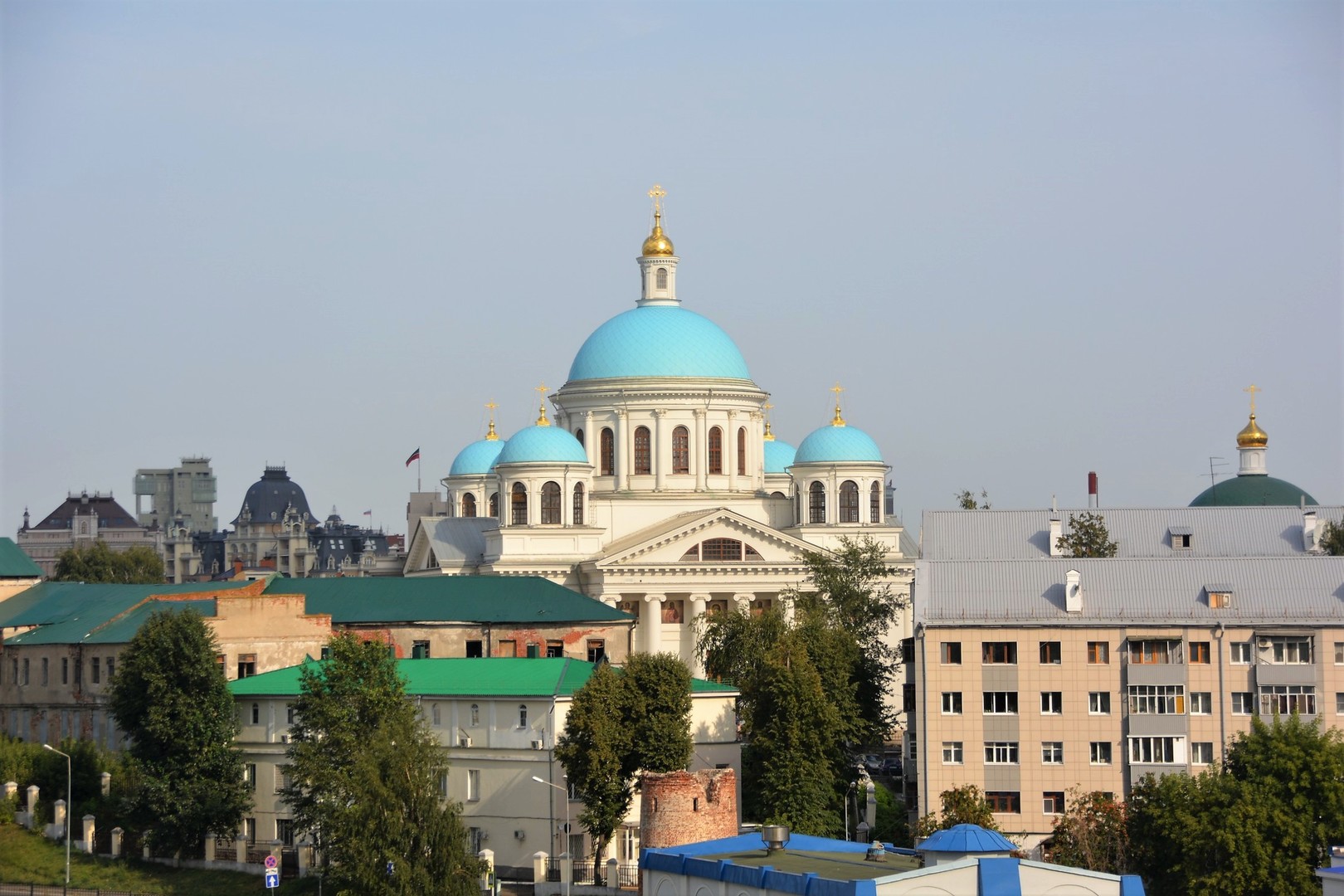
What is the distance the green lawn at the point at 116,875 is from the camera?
6281cm

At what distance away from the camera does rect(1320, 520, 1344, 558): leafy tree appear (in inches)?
2945

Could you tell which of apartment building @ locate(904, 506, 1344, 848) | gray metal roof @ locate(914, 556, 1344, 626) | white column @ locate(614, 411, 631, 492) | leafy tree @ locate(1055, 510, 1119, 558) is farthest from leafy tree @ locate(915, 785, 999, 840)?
white column @ locate(614, 411, 631, 492)

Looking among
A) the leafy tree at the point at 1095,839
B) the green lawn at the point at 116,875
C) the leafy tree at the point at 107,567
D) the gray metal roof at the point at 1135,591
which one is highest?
the leafy tree at the point at 107,567

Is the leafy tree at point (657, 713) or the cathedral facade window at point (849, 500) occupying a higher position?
the cathedral facade window at point (849, 500)

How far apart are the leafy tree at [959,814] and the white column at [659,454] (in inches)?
1412

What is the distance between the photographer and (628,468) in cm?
9556

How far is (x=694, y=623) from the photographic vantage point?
89.5 metres

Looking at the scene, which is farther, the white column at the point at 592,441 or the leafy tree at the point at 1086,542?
the white column at the point at 592,441

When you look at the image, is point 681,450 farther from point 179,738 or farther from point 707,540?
point 179,738

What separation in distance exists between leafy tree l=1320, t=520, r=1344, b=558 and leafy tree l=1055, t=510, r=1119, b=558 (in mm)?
5919

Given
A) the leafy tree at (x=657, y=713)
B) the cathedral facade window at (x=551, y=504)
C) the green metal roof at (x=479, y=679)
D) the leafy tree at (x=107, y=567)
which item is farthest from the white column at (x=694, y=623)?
the leafy tree at (x=107, y=567)

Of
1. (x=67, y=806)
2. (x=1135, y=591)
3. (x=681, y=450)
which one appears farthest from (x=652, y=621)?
(x=1135, y=591)

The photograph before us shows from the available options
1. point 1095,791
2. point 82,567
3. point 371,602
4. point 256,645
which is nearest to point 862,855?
point 1095,791

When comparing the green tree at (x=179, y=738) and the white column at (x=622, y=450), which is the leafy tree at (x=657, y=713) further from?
the white column at (x=622, y=450)
